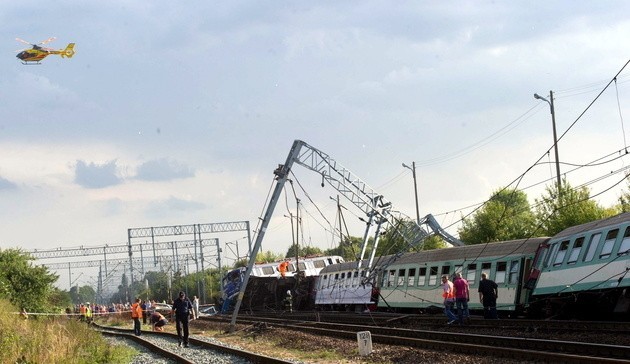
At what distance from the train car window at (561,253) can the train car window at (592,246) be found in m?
1.32

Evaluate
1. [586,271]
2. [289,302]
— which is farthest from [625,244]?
[289,302]

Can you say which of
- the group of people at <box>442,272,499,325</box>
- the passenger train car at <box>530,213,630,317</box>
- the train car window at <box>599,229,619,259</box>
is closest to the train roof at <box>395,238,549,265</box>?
the passenger train car at <box>530,213,630,317</box>

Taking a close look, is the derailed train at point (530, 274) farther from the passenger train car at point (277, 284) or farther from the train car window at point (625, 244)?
the passenger train car at point (277, 284)

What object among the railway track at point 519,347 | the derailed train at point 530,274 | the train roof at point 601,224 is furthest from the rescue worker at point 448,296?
the train roof at point 601,224

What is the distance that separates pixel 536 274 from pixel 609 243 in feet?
14.4

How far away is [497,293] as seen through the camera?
93.5 ft

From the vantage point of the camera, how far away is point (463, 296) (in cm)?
2534

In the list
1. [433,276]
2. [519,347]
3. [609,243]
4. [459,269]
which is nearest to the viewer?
[519,347]

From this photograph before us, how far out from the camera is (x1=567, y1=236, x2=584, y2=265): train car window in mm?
23453

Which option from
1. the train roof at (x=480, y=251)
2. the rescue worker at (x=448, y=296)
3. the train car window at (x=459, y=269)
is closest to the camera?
the rescue worker at (x=448, y=296)

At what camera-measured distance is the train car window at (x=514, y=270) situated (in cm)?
2777

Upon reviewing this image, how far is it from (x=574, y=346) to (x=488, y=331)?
6550 millimetres

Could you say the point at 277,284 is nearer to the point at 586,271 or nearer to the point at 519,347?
the point at 586,271

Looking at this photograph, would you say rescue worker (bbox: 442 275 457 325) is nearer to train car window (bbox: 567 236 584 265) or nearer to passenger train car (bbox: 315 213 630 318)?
passenger train car (bbox: 315 213 630 318)
